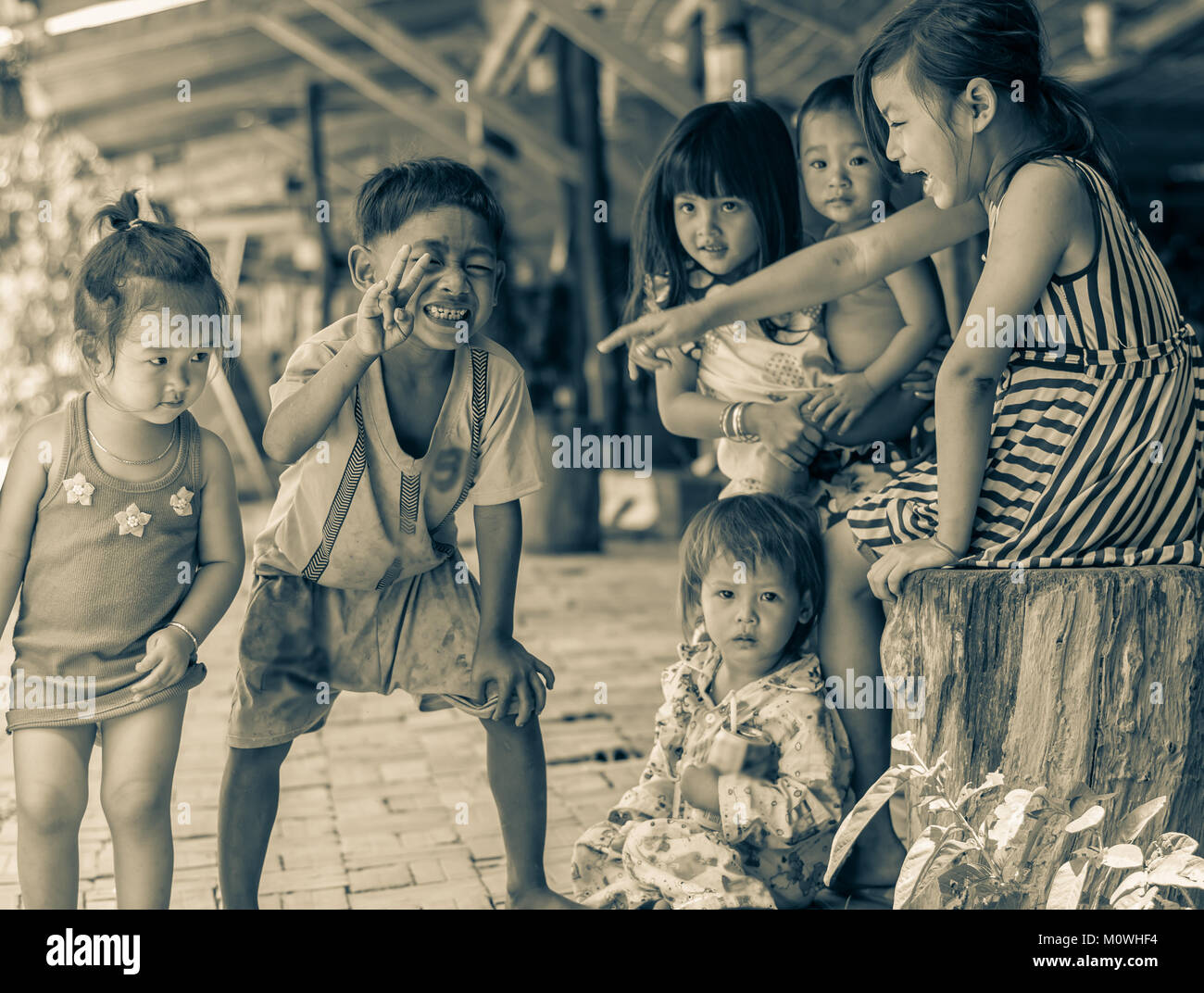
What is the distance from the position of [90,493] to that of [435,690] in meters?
0.72

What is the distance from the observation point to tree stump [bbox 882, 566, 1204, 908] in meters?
2.03

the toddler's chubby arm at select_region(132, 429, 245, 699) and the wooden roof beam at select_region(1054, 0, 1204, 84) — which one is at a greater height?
the wooden roof beam at select_region(1054, 0, 1204, 84)

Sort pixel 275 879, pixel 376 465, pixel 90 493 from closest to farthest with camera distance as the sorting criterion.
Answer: pixel 90 493 → pixel 376 465 → pixel 275 879

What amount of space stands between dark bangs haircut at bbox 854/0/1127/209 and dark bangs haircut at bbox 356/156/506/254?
2.26ft

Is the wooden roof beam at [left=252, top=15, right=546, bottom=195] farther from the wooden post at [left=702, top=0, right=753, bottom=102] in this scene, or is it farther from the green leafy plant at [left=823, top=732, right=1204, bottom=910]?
the green leafy plant at [left=823, top=732, right=1204, bottom=910]

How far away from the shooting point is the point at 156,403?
6.73 ft

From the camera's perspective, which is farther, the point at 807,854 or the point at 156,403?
the point at 807,854

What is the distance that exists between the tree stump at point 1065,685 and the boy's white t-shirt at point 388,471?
77 cm

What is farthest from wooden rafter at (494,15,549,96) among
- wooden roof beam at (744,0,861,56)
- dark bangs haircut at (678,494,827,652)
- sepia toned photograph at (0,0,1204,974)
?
dark bangs haircut at (678,494,827,652)

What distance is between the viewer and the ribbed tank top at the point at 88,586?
6.68 feet

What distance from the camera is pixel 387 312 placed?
6.71 feet

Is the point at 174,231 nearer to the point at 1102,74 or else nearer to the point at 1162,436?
the point at 1162,436

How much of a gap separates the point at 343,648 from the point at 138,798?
0.48 m
